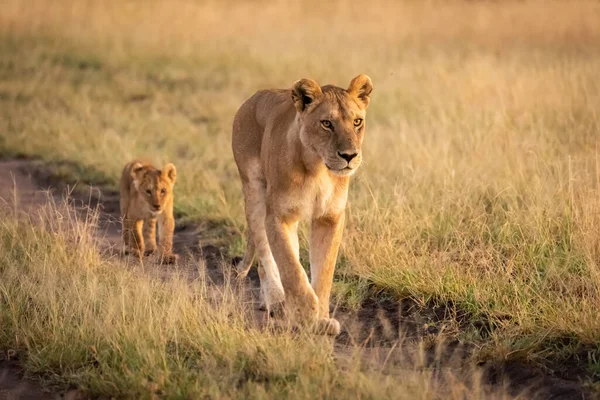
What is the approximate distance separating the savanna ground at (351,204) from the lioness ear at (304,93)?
3.85ft

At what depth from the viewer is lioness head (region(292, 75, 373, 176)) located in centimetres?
512

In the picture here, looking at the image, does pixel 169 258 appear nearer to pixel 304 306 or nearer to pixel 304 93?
pixel 304 306

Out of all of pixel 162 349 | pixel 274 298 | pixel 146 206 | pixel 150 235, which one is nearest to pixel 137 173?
pixel 146 206

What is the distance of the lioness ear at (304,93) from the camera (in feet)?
17.6

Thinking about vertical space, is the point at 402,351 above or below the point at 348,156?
below

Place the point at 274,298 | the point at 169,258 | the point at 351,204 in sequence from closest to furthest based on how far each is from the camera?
the point at 274,298 → the point at 169,258 → the point at 351,204

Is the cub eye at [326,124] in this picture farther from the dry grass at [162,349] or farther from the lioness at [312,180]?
the dry grass at [162,349]

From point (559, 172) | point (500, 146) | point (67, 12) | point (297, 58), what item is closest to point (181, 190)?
point (500, 146)

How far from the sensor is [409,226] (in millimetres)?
6742

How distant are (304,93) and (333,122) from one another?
0.28m

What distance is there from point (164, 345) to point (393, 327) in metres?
1.53

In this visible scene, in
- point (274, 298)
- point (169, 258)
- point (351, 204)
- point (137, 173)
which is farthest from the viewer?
point (137, 173)

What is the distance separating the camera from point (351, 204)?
25.3 ft

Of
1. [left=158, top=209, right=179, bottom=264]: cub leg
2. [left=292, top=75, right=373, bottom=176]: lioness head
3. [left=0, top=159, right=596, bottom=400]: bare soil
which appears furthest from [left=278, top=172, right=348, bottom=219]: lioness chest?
[left=158, top=209, right=179, bottom=264]: cub leg
